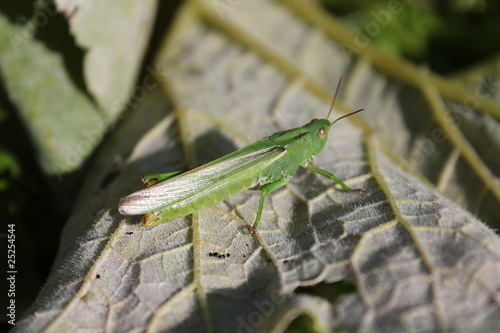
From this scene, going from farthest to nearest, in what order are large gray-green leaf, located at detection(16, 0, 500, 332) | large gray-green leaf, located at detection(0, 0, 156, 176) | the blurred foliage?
the blurred foliage < large gray-green leaf, located at detection(0, 0, 156, 176) < large gray-green leaf, located at detection(16, 0, 500, 332)

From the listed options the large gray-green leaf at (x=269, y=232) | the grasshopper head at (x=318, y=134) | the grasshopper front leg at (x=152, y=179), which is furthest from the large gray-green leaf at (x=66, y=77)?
the grasshopper head at (x=318, y=134)

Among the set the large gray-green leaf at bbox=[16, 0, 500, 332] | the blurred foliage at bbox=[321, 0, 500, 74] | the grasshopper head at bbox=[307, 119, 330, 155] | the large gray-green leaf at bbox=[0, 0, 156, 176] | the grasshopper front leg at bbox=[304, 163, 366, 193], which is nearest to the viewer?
the large gray-green leaf at bbox=[16, 0, 500, 332]

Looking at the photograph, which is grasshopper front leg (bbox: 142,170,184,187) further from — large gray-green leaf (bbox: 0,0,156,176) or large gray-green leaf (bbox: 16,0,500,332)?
large gray-green leaf (bbox: 0,0,156,176)

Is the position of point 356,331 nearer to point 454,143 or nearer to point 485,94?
point 454,143

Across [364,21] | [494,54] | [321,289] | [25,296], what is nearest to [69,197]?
[25,296]

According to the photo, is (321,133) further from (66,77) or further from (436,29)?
(436,29)

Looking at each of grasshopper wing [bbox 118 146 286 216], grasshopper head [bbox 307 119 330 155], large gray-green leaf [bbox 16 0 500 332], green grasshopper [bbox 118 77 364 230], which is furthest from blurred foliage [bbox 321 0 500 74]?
grasshopper wing [bbox 118 146 286 216]

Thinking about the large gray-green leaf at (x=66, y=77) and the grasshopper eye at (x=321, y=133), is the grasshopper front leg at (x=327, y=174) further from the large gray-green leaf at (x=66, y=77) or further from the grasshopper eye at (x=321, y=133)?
the large gray-green leaf at (x=66, y=77)
